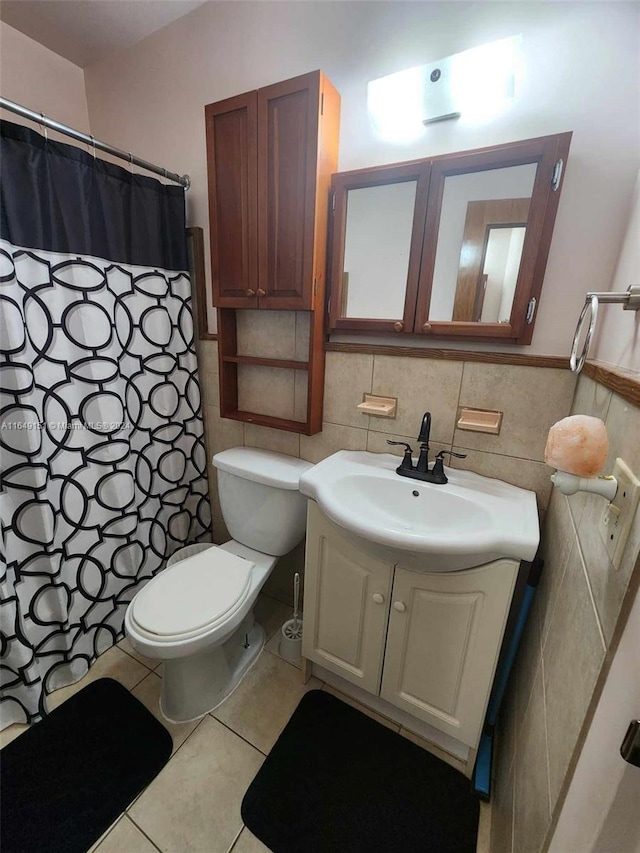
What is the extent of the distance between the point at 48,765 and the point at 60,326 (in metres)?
1.40

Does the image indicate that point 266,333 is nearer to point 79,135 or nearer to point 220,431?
point 220,431

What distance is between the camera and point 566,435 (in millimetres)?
470

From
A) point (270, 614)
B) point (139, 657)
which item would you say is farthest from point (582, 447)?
point (139, 657)

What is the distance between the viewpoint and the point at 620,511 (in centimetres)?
48

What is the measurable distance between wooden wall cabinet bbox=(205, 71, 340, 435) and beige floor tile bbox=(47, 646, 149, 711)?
115cm

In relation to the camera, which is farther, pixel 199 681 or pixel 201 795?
pixel 199 681

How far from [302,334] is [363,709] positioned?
4.73 ft

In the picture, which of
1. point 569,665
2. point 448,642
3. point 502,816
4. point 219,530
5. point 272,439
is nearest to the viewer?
point 569,665

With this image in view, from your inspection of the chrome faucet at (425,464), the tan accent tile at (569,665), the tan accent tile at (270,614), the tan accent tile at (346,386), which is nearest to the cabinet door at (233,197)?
the tan accent tile at (346,386)

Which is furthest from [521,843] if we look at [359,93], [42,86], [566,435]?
[42,86]

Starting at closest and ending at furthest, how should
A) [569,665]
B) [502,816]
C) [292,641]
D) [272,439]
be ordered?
[569,665] < [502,816] < [292,641] < [272,439]

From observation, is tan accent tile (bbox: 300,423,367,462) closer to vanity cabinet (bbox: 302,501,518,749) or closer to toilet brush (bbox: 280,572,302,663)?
vanity cabinet (bbox: 302,501,518,749)

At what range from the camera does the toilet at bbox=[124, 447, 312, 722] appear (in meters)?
1.10

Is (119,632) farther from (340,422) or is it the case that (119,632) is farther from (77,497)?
(340,422)
